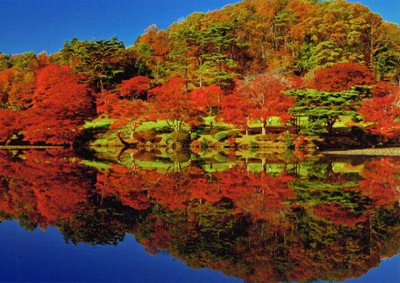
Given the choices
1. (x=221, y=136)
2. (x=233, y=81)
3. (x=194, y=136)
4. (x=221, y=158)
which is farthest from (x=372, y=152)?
(x=233, y=81)

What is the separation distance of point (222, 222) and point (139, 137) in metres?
26.2

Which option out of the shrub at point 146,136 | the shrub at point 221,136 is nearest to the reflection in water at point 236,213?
the shrub at point 221,136

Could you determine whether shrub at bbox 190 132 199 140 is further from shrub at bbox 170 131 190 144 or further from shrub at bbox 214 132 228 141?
shrub at bbox 214 132 228 141

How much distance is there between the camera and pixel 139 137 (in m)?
35.3

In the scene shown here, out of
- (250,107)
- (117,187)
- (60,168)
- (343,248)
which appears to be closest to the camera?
(343,248)

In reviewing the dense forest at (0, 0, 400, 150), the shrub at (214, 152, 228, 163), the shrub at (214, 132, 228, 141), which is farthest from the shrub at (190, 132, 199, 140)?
the shrub at (214, 152, 228, 163)

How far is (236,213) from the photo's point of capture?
1077 cm

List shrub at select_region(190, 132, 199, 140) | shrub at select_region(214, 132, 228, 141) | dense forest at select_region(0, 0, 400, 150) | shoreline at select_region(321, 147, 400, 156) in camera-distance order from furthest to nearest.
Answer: shrub at select_region(190, 132, 199, 140) < shrub at select_region(214, 132, 228, 141) < dense forest at select_region(0, 0, 400, 150) < shoreline at select_region(321, 147, 400, 156)

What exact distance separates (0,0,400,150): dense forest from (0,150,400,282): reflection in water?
12452 mm

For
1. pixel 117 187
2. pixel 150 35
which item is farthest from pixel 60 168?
pixel 150 35

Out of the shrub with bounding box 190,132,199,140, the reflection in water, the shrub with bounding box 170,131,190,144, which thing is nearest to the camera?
the reflection in water

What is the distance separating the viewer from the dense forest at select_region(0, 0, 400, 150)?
101 ft

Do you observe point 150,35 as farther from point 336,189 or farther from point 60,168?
point 336,189

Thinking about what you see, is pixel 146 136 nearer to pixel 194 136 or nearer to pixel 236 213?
pixel 194 136
